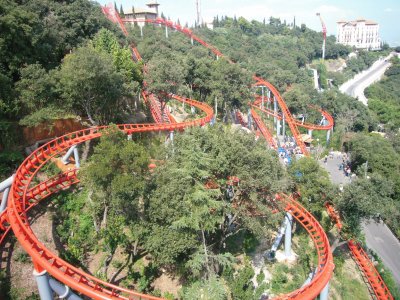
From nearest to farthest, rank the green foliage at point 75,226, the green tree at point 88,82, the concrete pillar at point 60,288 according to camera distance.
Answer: the concrete pillar at point 60,288 → the green foliage at point 75,226 → the green tree at point 88,82

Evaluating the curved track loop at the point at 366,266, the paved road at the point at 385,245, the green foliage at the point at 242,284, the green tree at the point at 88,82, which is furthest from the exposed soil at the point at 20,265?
the paved road at the point at 385,245

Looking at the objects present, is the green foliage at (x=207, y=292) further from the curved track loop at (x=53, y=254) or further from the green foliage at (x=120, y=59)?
the green foliage at (x=120, y=59)

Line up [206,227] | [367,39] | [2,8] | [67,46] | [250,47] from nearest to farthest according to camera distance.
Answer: [206,227]
[2,8]
[67,46]
[250,47]
[367,39]

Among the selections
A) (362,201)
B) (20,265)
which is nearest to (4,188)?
(20,265)

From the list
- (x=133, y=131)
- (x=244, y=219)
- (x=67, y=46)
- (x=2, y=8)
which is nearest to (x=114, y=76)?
(x=133, y=131)

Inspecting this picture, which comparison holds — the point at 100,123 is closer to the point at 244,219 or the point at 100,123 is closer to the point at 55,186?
the point at 55,186

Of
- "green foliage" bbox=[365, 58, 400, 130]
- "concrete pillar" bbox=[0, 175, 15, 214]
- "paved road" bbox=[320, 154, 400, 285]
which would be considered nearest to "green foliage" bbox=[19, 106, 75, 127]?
"concrete pillar" bbox=[0, 175, 15, 214]
